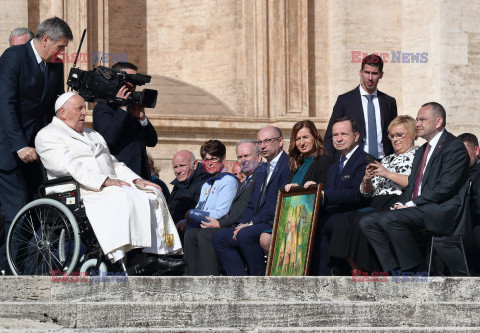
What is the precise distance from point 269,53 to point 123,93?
18.9 ft

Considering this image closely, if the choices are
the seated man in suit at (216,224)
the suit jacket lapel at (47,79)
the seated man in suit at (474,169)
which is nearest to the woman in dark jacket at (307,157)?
the seated man in suit at (216,224)

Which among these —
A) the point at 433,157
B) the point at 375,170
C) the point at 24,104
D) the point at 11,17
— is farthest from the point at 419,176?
the point at 11,17

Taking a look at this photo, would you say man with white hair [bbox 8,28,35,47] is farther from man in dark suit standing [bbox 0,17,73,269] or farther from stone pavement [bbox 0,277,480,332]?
stone pavement [bbox 0,277,480,332]

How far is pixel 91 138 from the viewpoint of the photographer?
24.3ft

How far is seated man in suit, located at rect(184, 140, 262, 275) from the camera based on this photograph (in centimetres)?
834

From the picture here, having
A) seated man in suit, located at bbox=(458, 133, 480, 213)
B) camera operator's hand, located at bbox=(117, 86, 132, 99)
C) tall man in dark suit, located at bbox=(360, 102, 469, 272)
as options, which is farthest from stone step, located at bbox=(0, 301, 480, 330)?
camera operator's hand, located at bbox=(117, 86, 132, 99)

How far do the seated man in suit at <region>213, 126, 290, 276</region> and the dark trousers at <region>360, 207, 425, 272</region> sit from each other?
112cm

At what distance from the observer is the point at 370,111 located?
858 centimetres

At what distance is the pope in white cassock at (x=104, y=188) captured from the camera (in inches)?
266

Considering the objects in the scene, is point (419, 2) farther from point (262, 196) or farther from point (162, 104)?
point (262, 196)

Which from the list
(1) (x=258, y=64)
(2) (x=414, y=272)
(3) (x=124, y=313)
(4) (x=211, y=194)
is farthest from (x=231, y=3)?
(3) (x=124, y=313)

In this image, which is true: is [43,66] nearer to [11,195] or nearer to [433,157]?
[11,195]

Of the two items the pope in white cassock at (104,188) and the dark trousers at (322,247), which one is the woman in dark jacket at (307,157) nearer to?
the dark trousers at (322,247)

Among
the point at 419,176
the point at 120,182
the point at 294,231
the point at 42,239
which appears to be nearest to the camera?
the point at 42,239
